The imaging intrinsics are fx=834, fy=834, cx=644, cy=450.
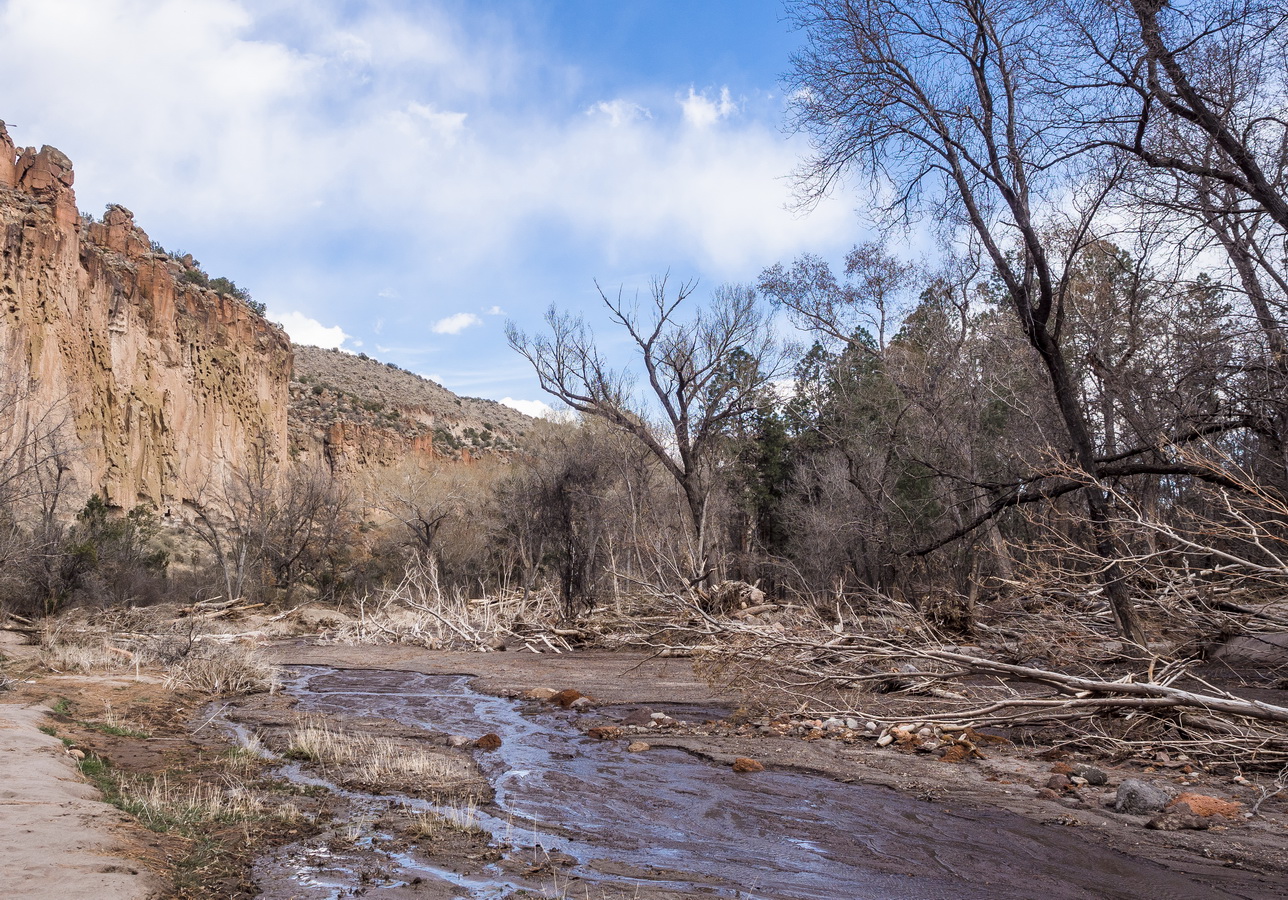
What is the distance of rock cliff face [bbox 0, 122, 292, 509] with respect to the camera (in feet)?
105

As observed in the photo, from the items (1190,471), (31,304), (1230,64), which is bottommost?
(1190,471)

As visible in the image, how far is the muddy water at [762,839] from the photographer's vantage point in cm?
462

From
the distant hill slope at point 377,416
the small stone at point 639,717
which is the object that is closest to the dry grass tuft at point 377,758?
the small stone at point 639,717

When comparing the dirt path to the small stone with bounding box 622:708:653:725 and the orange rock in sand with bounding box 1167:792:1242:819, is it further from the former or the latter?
the orange rock in sand with bounding box 1167:792:1242:819

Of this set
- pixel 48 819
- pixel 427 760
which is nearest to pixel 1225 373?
pixel 427 760

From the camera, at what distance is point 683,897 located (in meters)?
4.46

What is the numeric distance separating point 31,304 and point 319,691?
2692cm

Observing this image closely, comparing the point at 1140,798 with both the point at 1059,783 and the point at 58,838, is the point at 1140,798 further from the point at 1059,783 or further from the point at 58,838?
the point at 58,838

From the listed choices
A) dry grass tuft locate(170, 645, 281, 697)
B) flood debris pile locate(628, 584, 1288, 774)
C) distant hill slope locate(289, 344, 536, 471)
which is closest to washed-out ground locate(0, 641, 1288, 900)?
flood debris pile locate(628, 584, 1288, 774)

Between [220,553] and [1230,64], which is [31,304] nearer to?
[220,553]

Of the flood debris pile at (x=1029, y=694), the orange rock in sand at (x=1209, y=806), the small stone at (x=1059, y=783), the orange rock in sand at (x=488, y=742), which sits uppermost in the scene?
the flood debris pile at (x=1029, y=694)

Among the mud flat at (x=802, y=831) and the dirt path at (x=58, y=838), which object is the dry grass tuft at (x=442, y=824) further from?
the dirt path at (x=58, y=838)

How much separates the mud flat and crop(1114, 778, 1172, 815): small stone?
17cm

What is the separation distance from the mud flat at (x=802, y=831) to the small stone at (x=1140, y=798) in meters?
0.17
